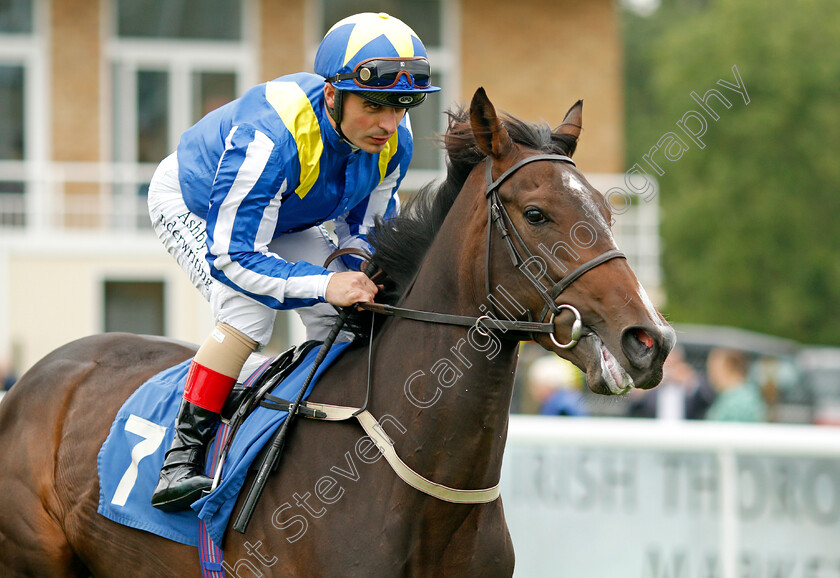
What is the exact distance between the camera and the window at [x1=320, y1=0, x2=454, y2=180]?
48.9 feet

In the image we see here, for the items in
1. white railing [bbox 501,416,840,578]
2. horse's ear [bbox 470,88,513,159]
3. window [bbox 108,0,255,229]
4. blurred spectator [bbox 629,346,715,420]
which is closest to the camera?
horse's ear [bbox 470,88,513,159]

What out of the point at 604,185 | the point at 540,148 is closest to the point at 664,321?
the point at 540,148

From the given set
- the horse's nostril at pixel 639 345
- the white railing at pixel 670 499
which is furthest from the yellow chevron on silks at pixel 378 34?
the white railing at pixel 670 499

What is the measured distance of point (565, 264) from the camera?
261 cm

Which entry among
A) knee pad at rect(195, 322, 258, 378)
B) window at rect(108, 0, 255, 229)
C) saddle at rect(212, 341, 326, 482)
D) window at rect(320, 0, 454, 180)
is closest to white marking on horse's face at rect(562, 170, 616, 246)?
saddle at rect(212, 341, 326, 482)

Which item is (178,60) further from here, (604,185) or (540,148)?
(540,148)

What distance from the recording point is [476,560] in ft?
9.28

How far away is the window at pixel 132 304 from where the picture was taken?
42.7ft

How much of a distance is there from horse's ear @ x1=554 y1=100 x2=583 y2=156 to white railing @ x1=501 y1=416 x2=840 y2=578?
256cm

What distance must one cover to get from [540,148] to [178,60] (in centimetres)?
1249

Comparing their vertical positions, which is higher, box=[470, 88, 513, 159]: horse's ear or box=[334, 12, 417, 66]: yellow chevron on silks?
box=[334, 12, 417, 66]: yellow chevron on silks

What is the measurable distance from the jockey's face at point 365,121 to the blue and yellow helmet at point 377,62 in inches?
2.0

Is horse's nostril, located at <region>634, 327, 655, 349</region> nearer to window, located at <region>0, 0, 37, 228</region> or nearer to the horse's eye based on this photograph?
the horse's eye

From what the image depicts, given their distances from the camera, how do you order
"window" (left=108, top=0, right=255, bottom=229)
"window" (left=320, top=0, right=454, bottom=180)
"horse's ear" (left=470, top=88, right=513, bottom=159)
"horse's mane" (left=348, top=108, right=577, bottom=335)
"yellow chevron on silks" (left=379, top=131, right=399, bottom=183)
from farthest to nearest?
"window" (left=320, top=0, right=454, bottom=180)
"window" (left=108, top=0, right=255, bottom=229)
"yellow chevron on silks" (left=379, top=131, right=399, bottom=183)
"horse's mane" (left=348, top=108, right=577, bottom=335)
"horse's ear" (left=470, top=88, right=513, bottom=159)
